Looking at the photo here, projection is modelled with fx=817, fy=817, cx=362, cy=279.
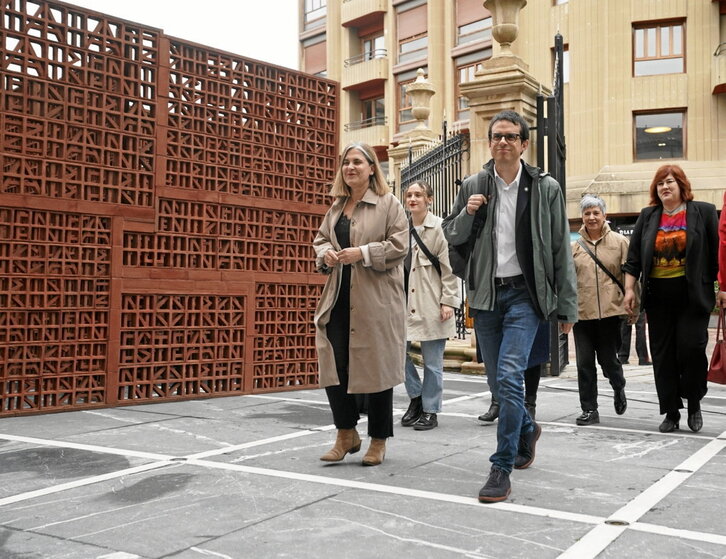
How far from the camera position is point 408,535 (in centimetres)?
347

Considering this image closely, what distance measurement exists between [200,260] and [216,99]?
1676 millimetres

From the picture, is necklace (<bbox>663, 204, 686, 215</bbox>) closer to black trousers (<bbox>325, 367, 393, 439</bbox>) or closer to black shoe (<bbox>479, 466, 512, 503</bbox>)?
black trousers (<bbox>325, 367, 393, 439</bbox>)

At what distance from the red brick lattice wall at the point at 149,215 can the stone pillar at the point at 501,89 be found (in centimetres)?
211

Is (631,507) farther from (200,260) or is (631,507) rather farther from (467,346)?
(467,346)

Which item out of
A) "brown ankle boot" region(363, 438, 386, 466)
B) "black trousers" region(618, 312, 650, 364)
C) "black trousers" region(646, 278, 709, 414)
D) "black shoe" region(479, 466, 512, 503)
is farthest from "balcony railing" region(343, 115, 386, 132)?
"black shoe" region(479, 466, 512, 503)

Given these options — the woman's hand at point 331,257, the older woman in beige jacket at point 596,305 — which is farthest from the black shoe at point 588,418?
the woman's hand at point 331,257

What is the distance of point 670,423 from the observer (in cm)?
624

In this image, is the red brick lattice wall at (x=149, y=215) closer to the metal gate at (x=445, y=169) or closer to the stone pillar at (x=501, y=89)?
the stone pillar at (x=501, y=89)

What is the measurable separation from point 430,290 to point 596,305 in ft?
4.50

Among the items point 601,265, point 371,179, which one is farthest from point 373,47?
point 371,179

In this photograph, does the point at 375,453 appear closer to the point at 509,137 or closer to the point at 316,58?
the point at 509,137

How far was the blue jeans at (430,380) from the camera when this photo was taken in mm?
6426

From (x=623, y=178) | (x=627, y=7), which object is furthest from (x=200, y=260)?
(x=627, y=7)

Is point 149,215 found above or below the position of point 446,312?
above
